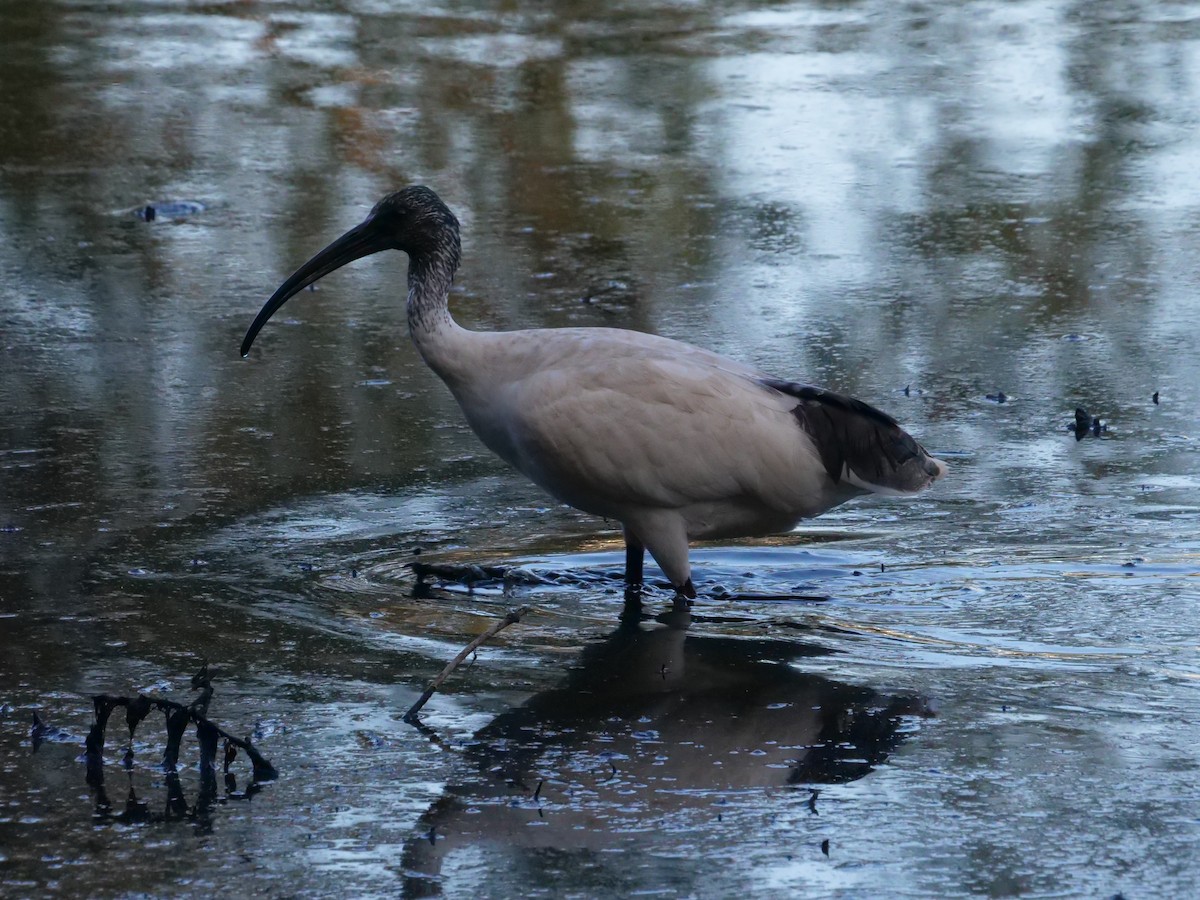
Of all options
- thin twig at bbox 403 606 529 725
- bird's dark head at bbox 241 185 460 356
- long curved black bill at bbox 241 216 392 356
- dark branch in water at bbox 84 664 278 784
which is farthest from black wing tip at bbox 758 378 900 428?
dark branch in water at bbox 84 664 278 784

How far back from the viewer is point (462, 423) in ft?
25.9

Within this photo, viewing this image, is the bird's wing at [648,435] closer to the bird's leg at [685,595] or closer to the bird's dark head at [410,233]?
the bird's leg at [685,595]

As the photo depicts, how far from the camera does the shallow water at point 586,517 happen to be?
420 centimetres

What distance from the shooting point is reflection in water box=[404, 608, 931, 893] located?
4.15 meters

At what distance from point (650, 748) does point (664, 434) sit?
4.91ft

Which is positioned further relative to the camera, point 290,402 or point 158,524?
point 290,402

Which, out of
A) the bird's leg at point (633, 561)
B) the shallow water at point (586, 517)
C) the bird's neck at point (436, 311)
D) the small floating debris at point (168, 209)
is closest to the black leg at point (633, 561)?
the bird's leg at point (633, 561)

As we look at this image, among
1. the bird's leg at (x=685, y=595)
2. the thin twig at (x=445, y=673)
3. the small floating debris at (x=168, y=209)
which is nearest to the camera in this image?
the thin twig at (x=445, y=673)

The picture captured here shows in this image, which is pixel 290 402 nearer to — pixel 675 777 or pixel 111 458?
pixel 111 458

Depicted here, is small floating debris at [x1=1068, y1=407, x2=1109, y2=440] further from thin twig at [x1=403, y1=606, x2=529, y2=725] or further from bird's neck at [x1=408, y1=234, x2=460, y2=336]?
thin twig at [x1=403, y1=606, x2=529, y2=725]

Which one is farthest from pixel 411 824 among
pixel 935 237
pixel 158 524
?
pixel 935 237

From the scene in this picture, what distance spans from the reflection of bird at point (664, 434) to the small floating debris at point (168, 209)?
5.34 metres

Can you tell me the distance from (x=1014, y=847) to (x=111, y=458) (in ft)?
14.0

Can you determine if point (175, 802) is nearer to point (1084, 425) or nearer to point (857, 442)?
point (857, 442)
